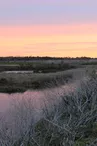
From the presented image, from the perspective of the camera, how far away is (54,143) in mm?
8594

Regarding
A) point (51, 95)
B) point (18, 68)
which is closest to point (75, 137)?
point (51, 95)

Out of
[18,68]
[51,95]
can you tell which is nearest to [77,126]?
[51,95]

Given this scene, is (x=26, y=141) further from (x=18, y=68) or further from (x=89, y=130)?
(x=18, y=68)

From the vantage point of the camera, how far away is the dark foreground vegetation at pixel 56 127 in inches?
323

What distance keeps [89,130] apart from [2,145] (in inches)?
106

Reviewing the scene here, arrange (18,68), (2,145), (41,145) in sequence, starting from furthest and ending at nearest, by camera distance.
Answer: (18,68) < (41,145) < (2,145)

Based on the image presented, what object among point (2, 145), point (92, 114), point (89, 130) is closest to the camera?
point (2, 145)

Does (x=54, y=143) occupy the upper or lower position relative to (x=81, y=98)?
lower

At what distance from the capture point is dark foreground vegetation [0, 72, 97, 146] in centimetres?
820

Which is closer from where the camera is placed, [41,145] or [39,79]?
[41,145]

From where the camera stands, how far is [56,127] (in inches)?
343

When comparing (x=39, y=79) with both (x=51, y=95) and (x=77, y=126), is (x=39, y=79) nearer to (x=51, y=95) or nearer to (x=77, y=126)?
(x=51, y=95)

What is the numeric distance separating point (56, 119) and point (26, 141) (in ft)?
3.82

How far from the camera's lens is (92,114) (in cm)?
1001
